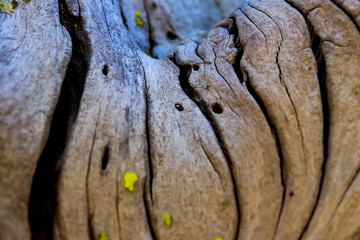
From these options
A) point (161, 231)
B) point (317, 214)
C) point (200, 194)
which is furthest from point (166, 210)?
point (317, 214)

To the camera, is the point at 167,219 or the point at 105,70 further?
the point at 105,70

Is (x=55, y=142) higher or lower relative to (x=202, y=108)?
lower

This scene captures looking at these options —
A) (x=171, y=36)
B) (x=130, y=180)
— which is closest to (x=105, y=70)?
(x=130, y=180)

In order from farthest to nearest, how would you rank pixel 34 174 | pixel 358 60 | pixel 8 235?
pixel 358 60 < pixel 34 174 < pixel 8 235

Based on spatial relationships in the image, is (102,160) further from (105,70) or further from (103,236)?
(105,70)

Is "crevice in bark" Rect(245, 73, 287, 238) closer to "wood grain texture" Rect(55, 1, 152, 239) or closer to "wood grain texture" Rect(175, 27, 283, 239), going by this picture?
"wood grain texture" Rect(175, 27, 283, 239)

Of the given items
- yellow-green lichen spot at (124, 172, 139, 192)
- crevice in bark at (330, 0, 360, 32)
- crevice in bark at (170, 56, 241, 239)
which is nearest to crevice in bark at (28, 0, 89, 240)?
→ yellow-green lichen spot at (124, 172, 139, 192)

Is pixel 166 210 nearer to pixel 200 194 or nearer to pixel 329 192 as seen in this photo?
pixel 200 194

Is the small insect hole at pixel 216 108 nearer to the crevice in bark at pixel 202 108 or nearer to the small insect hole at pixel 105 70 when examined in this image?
the crevice in bark at pixel 202 108

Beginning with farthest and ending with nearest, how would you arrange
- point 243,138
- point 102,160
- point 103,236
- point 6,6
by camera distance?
point 6,6, point 243,138, point 102,160, point 103,236
